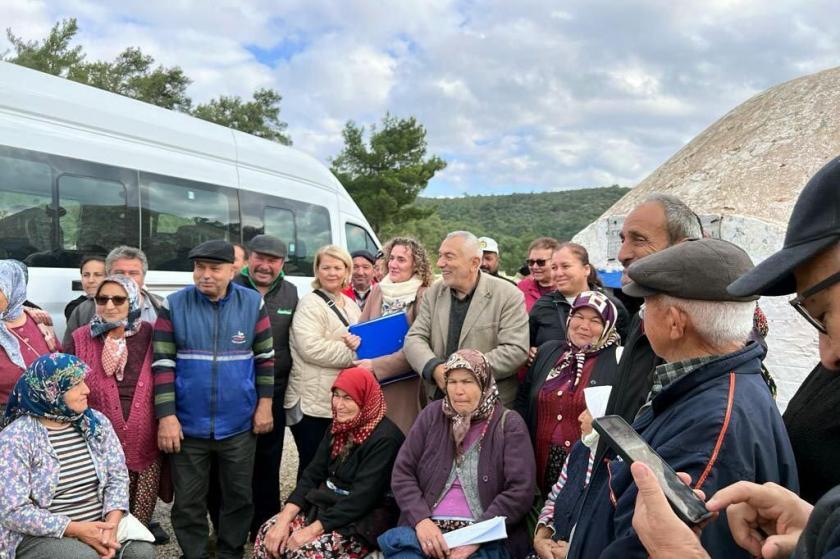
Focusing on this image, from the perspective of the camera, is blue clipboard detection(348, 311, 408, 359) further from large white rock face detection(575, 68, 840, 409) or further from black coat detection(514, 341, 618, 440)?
large white rock face detection(575, 68, 840, 409)

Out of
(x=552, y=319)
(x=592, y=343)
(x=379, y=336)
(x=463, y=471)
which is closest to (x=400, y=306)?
(x=379, y=336)

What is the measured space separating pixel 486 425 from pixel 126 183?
4.08 meters

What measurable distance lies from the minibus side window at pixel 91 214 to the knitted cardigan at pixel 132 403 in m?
1.89

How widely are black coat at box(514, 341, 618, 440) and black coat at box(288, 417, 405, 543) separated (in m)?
0.73

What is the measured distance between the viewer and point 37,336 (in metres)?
3.65

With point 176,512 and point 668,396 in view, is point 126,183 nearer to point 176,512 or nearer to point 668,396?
point 176,512

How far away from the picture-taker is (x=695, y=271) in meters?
1.49

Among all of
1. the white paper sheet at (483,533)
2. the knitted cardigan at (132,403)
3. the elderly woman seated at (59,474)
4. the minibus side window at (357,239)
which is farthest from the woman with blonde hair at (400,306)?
the minibus side window at (357,239)

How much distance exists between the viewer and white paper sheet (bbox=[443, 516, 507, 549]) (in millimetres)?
2936

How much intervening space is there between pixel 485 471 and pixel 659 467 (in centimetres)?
201

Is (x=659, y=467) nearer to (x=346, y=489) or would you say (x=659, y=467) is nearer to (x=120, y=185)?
(x=346, y=489)

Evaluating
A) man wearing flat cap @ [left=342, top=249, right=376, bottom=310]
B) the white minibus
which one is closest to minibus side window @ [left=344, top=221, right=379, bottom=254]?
the white minibus

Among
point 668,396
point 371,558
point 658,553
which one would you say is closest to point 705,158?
point 371,558

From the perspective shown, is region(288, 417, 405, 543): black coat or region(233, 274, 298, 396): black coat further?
region(233, 274, 298, 396): black coat
